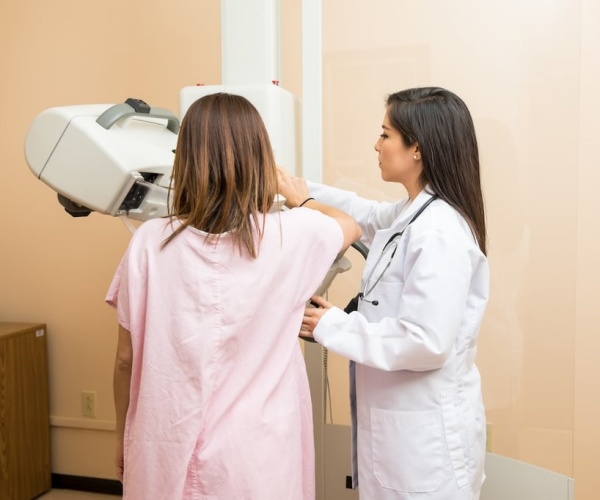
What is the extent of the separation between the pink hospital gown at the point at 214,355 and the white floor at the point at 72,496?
1.69 metres

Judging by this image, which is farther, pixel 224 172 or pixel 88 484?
pixel 88 484

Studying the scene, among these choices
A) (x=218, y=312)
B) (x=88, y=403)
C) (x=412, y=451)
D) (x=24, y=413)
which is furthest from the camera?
(x=88, y=403)

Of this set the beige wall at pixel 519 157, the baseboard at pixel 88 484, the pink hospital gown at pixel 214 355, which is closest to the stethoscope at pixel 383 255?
the pink hospital gown at pixel 214 355

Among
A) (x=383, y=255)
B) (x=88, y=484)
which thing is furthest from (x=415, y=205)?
(x=88, y=484)

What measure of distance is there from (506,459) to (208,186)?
3.31 feet

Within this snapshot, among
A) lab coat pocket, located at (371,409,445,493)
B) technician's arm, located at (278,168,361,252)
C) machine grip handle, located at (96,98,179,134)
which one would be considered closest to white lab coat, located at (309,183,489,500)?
lab coat pocket, located at (371,409,445,493)

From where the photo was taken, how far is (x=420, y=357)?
3.83ft

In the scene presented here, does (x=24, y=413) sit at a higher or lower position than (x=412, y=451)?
lower

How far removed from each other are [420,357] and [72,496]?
2.05 meters

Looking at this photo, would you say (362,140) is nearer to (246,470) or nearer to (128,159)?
(128,159)

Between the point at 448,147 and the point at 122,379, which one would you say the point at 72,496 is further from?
the point at 448,147

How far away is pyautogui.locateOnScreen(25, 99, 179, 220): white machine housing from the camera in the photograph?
49.1 inches

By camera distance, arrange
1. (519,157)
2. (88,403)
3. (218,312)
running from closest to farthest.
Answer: (218,312), (519,157), (88,403)

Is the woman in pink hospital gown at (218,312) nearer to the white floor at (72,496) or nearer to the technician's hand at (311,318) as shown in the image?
the technician's hand at (311,318)
